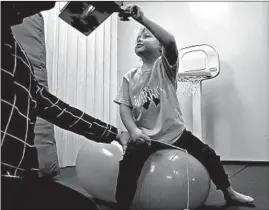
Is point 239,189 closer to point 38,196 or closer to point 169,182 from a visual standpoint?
point 169,182

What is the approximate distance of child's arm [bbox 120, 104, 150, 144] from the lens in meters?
0.98

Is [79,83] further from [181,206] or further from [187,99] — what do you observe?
[181,206]

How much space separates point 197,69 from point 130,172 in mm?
1813

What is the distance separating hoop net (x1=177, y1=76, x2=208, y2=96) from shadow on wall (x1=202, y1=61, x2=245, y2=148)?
0.17 metres

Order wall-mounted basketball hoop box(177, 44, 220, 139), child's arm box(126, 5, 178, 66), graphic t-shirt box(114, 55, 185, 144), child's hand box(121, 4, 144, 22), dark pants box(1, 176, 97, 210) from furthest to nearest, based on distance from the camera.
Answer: wall-mounted basketball hoop box(177, 44, 220, 139) → graphic t-shirt box(114, 55, 185, 144) → child's arm box(126, 5, 178, 66) → child's hand box(121, 4, 144, 22) → dark pants box(1, 176, 97, 210)

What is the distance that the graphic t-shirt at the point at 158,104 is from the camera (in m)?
1.09

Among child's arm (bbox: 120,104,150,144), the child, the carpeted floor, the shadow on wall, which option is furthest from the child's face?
the shadow on wall

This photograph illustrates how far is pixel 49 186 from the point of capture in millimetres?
489

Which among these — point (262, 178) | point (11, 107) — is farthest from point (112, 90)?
point (11, 107)

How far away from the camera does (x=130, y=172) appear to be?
99 centimetres

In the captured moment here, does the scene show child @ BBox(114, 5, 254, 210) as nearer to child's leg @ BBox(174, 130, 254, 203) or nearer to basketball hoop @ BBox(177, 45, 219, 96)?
child's leg @ BBox(174, 130, 254, 203)

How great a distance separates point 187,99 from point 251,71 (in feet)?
2.01

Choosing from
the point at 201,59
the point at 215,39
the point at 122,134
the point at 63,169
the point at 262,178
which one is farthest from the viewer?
the point at 215,39

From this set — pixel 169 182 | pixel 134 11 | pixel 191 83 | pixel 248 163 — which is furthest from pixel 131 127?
pixel 248 163
